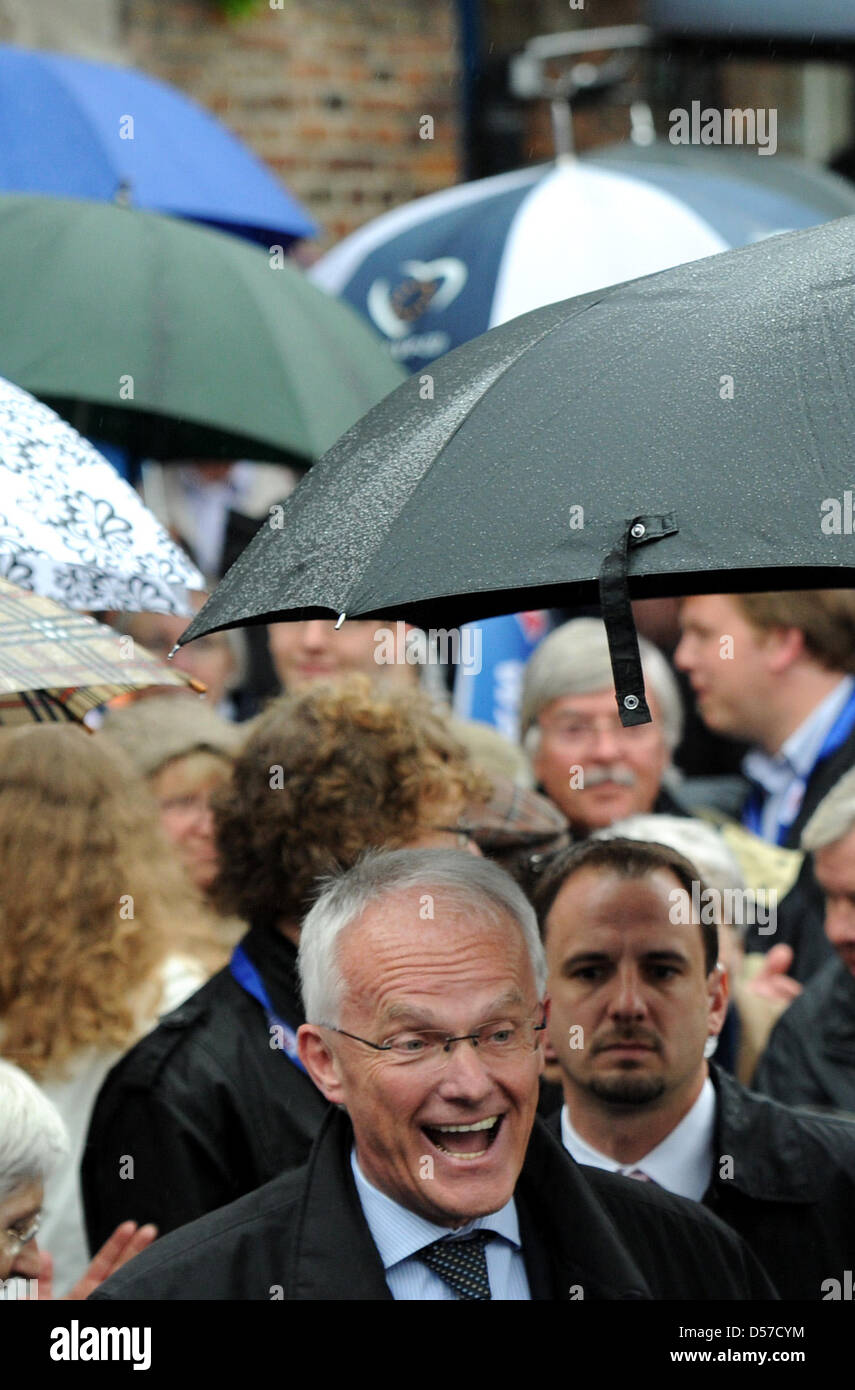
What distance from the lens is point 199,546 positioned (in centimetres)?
674

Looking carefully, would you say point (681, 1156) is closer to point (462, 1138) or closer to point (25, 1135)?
point (462, 1138)

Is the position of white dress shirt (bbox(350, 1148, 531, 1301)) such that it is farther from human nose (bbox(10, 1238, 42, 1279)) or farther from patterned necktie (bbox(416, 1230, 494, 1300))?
human nose (bbox(10, 1238, 42, 1279))

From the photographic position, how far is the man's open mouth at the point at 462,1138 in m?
2.68

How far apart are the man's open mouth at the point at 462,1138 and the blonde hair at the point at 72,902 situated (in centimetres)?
128

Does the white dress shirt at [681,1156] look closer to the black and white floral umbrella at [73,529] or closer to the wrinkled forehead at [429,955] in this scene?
the wrinkled forehead at [429,955]

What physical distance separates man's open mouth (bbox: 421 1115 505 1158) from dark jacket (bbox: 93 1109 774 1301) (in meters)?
0.14

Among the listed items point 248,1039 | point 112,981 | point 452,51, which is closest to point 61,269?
point 112,981

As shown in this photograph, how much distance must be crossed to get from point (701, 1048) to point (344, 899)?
83cm

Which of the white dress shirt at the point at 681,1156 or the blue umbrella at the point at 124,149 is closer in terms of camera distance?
the white dress shirt at the point at 681,1156

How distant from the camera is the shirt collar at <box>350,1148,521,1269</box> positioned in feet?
8.82
